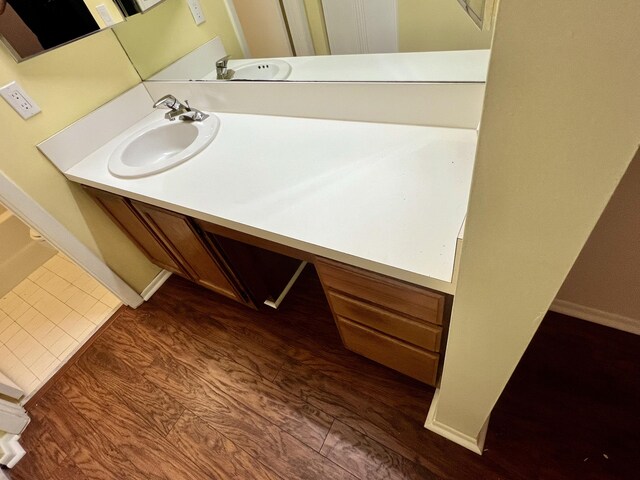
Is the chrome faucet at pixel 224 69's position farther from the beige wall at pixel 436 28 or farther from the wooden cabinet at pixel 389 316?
the wooden cabinet at pixel 389 316

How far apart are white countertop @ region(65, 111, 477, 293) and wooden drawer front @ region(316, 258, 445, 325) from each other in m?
0.07

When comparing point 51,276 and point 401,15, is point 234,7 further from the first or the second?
point 51,276

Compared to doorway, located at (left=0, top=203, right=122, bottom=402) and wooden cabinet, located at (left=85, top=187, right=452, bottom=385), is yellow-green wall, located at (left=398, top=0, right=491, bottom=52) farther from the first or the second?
doorway, located at (left=0, top=203, right=122, bottom=402)

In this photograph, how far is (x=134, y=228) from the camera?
1511 mm

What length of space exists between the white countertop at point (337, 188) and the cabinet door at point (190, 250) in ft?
0.34

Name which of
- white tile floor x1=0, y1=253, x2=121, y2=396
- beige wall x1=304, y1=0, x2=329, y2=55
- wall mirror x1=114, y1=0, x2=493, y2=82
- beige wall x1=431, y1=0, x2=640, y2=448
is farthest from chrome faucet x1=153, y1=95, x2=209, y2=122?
beige wall x1=431, y1=0, x2=640, y2=448

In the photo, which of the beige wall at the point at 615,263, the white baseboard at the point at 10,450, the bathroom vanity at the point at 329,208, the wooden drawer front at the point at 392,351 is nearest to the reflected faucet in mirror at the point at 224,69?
the bathroom vanity at the point at 329,208

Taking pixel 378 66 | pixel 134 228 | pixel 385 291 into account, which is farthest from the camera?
pixel 134 228

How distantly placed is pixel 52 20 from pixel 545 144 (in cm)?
176

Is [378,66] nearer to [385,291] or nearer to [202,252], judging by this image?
[385,291]

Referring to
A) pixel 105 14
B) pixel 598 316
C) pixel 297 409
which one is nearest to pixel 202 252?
pixel 297 409

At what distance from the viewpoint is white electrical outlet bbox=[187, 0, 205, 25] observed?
1306mm

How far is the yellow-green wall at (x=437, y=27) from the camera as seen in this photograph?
83 cm

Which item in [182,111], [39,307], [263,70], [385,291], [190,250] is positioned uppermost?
[263,70]
